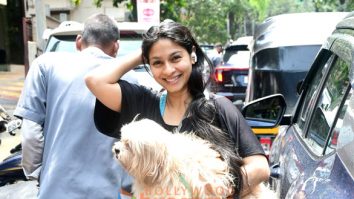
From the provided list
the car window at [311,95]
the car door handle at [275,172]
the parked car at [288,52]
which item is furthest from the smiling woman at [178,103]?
the parked car at [288,52]

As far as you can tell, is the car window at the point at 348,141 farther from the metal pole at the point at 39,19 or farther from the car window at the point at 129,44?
the metal pole at the point at 39,19

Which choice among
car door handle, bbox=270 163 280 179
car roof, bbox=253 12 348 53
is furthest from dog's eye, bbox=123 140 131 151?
car roof, bbox=253 12 348 53

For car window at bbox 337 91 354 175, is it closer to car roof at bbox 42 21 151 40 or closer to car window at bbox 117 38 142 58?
car roof at bbox 42 21 151 40

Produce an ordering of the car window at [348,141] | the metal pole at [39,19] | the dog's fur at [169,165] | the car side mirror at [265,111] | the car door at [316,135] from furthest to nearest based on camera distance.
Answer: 1. the metal pole at [39,19]
2. the car side mirror at [265,111]
3. the car door at [316,135]
4. the dog's fur at [169,165]
5. the car window at [348,141]

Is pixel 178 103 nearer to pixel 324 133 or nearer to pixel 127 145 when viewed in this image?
pixel 127 145

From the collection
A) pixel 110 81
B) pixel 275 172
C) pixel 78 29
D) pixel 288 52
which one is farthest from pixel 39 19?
pixel 110 81

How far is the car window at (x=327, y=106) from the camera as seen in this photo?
2239mm

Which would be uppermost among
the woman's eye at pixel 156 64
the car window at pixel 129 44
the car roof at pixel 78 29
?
the woman's eye at pixel 156 64

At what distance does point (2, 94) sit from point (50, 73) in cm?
1230

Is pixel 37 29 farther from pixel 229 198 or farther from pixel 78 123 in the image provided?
pixel 229 198

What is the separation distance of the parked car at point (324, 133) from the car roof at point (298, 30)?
2.11m

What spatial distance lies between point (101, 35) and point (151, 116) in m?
0.74

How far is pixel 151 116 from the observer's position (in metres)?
2.11

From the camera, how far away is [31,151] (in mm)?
2549
